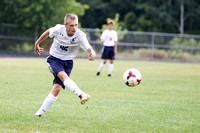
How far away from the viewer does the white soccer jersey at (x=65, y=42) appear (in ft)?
21.5

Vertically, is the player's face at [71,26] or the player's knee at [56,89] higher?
the player's face at [71,26]

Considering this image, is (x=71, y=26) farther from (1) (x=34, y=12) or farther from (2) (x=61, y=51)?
(1) (x=34, y=12)

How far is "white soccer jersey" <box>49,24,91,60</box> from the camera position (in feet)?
21.5

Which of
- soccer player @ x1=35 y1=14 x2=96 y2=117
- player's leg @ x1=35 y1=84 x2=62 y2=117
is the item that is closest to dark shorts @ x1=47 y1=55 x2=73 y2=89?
soccer player @ x1=35 y1=14 x2=96 y2=117

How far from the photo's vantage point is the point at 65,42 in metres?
6.59

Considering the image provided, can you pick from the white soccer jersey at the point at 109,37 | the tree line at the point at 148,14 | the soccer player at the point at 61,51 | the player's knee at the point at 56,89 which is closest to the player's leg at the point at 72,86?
the soccer player at the point at 61,51

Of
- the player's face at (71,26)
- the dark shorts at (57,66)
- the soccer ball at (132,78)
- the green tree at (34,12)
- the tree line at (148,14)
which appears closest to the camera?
the player's face at (71,26)

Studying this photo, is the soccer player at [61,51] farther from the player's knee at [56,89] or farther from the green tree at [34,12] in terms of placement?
the green tree at [34,12]

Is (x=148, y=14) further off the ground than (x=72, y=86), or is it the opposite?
(x=148, y=14)

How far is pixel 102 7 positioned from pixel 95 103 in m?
51.3

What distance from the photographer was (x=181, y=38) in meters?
35.2

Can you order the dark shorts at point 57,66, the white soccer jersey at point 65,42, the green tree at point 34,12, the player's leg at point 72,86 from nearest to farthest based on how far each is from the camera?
1. the player's leg at point 72,86
2. the dark shorts at point 57,66
3. the white soccer jersey at point 65,42
4. the green tree at point 34,12

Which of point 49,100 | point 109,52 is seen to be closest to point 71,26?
point 49,100

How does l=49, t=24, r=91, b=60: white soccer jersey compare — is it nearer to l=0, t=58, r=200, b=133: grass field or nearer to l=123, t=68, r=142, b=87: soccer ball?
l=0, t=58, r=200, b=133: grass field
